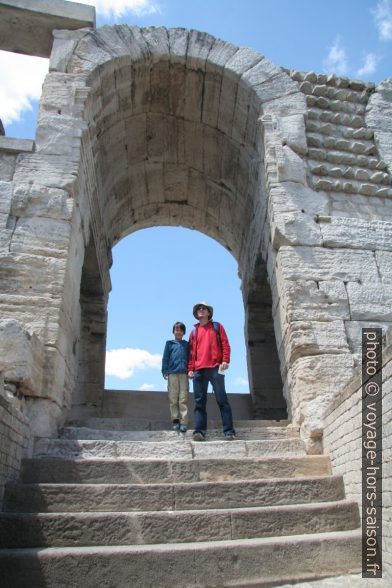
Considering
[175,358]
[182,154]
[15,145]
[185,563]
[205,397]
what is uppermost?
[182,154]

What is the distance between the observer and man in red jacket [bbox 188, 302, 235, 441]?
4.48m

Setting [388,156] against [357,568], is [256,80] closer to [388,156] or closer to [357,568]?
[388,156]

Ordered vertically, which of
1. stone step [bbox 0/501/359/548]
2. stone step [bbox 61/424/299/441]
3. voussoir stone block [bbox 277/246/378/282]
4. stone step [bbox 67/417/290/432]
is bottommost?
stone step [bbox 0/501/359/548]

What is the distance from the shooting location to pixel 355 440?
11.3 ft

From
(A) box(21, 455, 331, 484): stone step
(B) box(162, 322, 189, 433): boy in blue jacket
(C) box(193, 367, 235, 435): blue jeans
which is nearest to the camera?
(A) box(21, 455, 331, 484): stone step

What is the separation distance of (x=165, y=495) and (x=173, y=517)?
0.26 m

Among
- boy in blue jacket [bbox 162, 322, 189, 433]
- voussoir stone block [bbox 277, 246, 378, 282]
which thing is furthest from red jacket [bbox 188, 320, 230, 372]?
voussoir stone block [bbox 277, 246, 378, 282]

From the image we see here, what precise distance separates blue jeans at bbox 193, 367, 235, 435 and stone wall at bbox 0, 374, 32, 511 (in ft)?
5.19

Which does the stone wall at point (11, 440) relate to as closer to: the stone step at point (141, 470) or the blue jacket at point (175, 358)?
the stone step at point (141, 470)

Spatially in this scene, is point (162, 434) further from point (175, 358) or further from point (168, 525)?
point (168, 525)

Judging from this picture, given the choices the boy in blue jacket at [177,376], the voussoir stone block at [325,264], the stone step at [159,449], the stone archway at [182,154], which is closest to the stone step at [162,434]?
the stone step at [159,449]

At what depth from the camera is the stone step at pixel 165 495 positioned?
3215 millimetres

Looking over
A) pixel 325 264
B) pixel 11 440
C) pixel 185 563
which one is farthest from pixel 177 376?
pixel 185 563

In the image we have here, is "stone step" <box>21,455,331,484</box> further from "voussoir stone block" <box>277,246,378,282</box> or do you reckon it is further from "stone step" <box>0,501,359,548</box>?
"voussoir stone block" <box>277,246,378,282</box>
